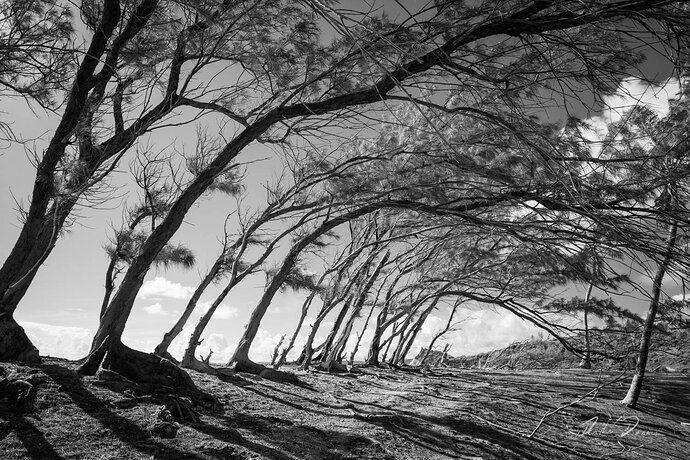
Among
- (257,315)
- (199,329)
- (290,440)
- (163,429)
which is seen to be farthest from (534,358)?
(163,429)

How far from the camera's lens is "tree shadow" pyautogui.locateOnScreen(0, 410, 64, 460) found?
2389 millimetres

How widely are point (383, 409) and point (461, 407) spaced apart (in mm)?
1377

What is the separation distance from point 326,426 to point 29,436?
2.44 m

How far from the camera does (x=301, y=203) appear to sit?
7.95 metres

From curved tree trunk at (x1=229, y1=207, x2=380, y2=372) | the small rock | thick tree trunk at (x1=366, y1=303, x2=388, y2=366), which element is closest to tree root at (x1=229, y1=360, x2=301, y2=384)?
curved tree trunk at (x1=229, y1=207, x2=380, y2=372)

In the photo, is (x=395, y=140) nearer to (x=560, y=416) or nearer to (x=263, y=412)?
(x=263, y=412)

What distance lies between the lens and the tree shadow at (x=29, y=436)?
239cm

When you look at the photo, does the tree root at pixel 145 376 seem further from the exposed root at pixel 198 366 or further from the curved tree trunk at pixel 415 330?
the curved tree trunk at pixel 415 330

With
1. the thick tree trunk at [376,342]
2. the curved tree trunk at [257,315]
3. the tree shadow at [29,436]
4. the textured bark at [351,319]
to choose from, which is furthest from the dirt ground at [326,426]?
the thick tree trunk at [376,342]

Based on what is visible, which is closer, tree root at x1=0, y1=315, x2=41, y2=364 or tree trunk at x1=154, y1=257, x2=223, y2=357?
tree root at x1=0, y1=315, x2=41, y2=364

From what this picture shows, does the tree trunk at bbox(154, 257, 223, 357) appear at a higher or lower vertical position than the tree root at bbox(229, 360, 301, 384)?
higher

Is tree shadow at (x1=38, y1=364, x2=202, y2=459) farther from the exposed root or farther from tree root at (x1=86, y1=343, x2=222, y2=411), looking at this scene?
the exposed root

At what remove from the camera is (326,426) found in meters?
4.13

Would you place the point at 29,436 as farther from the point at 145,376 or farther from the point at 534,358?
the point at 534,358
